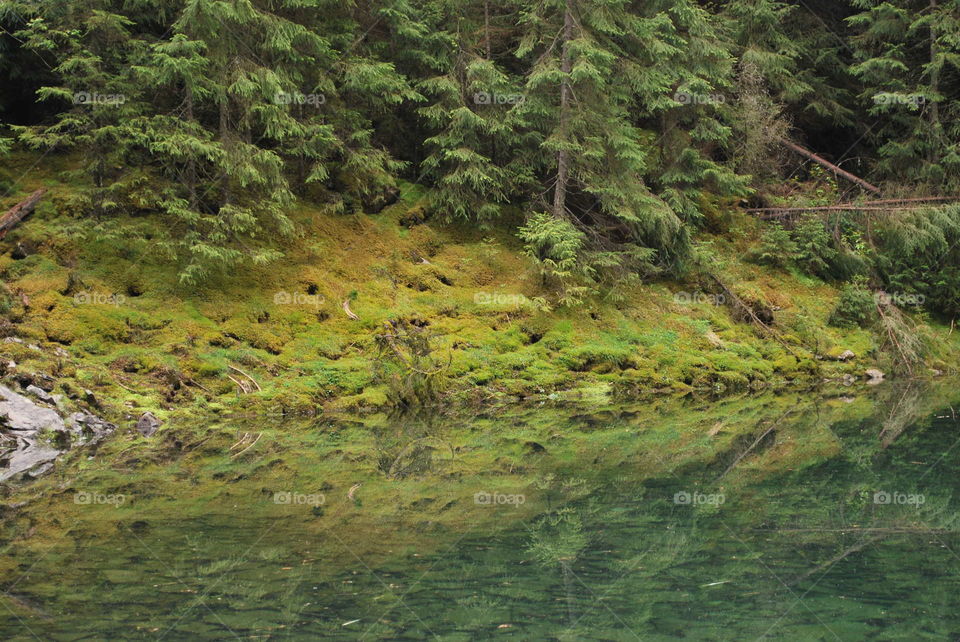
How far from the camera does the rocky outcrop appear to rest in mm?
10262

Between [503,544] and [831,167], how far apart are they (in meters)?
21.6

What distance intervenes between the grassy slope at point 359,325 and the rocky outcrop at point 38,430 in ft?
2.82

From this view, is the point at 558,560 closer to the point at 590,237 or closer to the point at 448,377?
the point at 448,377

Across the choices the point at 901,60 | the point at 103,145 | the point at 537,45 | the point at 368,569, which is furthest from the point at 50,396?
the point at 901,60

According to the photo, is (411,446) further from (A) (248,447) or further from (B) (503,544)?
(B) (503,544)

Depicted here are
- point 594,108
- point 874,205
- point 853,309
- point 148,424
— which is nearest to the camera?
point 148,424

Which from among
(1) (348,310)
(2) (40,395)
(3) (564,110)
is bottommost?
(2) (40,395)

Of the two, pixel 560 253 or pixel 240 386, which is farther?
pixel 560 253

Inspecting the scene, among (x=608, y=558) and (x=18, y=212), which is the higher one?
(x=18, y=212)

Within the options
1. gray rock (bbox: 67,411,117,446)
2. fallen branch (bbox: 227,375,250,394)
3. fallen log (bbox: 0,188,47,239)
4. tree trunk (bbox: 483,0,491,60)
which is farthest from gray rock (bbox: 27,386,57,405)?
tree trunk (bbox: 483,0,491,60)

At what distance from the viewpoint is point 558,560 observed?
20.5 feet

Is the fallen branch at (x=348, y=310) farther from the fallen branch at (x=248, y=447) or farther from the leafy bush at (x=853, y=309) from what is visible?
the leafy bush at (x=853, y=309)

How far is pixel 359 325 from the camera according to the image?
1633cm

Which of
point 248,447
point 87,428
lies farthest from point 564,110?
point 87,428
